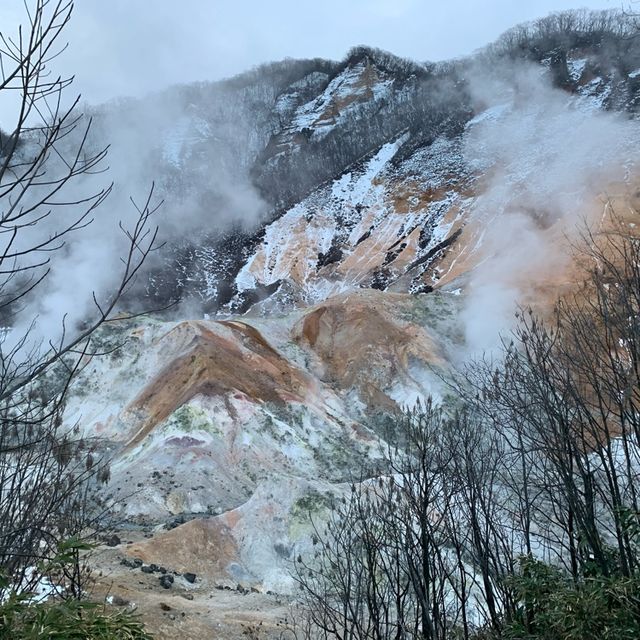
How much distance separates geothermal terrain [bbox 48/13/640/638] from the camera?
18.5m

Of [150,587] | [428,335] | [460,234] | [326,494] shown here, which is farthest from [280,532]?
[460,234]

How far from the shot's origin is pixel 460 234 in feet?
200

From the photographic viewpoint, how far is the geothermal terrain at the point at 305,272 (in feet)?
60.6

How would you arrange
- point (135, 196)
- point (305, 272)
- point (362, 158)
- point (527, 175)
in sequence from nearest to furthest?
point (527, 175) → point (305, 272) → point (135, 196) → point (362, 158)

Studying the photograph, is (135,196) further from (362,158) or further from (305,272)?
(362,158)

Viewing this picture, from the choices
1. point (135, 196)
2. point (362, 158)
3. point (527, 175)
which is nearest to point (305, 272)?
point (527, 175)

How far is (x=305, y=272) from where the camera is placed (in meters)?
67.5

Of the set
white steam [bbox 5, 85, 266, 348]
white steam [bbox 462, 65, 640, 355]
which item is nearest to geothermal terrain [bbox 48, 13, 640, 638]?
white steam [bbox 462, 65, 640, 355]

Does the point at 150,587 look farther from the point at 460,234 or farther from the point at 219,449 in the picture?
the point at 460,234

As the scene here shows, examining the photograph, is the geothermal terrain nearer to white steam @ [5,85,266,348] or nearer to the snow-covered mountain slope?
the snow-covered mountain slope

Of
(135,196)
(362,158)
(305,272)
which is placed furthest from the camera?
(362,158)

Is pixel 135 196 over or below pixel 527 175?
over

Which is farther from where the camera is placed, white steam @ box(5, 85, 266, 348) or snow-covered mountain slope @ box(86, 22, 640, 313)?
snow-covered mountain slope @ box(86, 22, 640, 313)

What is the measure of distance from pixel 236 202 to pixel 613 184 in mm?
53202
